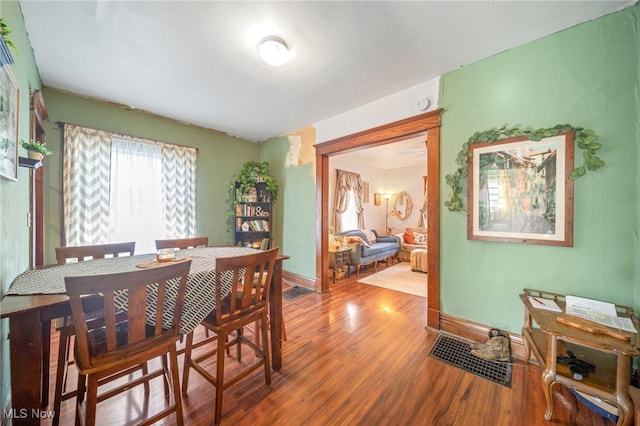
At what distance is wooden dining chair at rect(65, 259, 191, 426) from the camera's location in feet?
3.20

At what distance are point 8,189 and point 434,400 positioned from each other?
2951 millimetres

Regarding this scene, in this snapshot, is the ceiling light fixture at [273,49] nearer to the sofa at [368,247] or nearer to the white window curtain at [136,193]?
the white window curtain at [136,193]

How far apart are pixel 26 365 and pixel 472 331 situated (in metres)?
2.98

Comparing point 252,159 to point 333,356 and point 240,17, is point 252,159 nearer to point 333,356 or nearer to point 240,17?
point 240,17

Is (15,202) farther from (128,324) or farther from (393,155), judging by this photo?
(393,155)

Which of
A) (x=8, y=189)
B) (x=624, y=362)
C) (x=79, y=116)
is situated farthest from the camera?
(x=79, y=116)

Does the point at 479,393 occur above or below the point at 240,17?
below

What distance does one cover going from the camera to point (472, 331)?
2.17 metres

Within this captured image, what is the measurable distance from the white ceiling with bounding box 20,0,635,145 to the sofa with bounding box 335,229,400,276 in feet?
8.93

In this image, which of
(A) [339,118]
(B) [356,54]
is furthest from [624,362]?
(A) [339,118]

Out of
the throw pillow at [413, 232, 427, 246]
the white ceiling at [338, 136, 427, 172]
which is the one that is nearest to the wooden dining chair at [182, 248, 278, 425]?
the white ceiling at [338, 136, 427, 172]

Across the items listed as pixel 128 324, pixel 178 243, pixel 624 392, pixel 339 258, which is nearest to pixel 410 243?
pixel 339 258

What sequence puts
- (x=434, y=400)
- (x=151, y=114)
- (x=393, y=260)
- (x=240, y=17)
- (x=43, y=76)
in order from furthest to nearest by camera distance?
(x=393, y=260) → (x=151, y=114) → (x=43, y=76) → (x=240, y=17) → (x=434, y=400)

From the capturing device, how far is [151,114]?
326 centimetres
